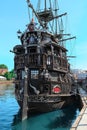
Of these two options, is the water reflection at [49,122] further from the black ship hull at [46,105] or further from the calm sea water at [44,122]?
the black ship hull at [46,105]

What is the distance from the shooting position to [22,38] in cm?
2962

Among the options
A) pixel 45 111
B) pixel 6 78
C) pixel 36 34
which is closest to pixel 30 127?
pixel 45 111

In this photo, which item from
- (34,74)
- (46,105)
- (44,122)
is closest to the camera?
(44,122)

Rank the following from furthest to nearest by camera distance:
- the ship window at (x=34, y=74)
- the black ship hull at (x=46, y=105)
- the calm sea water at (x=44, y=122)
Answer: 1. the ship window at (x=34, y=74)
2. the black ship hull at (x=46, y=105)
3. the calm sea water at (x=44, y=122)

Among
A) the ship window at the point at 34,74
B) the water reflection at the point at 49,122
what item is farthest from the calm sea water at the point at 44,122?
the ship window at the point at 34,74

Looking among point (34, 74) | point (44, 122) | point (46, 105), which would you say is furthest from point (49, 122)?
point (34, 74)

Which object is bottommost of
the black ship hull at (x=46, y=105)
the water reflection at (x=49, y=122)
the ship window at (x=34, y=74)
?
A: the water reflection at (x=49, y=122)

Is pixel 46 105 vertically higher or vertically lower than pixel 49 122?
higher

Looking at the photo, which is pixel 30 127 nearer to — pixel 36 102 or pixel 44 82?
pixel 36 102

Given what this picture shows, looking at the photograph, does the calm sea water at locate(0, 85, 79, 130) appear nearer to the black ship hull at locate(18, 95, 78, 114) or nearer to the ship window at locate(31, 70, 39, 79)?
the black ship hull at locate(18, 95, 78, 114)

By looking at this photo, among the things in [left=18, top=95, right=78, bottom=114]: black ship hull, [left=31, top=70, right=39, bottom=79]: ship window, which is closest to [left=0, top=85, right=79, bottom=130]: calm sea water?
[left=18, top=95, right=78, bottom=114]: black ship hull

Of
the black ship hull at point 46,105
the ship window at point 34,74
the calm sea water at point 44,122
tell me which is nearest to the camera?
the calm sea water at point 44,122

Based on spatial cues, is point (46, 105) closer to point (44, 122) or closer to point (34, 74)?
point (44, 122)

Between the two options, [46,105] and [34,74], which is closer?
[46,105]
